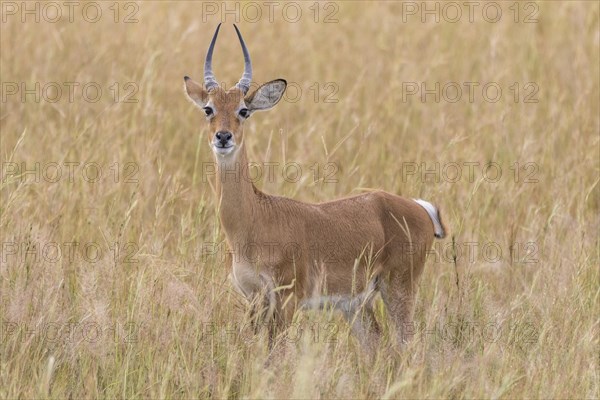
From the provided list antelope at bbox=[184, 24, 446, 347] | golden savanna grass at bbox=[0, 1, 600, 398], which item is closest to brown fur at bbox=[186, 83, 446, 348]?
antelope at bbox=[184, 24, 446, 347]

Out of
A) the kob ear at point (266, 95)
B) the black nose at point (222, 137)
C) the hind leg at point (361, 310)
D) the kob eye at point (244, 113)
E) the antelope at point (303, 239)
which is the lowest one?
the hind leg at point (361, 310)

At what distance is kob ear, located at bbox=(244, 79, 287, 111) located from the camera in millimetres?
6379

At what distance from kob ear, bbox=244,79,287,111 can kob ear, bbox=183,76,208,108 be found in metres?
0.24

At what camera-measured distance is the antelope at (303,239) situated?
6102 millimetres

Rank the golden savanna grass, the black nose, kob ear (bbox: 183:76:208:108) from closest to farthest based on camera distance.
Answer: the golden savanna grass < the black nose < kob ear (bbox: 183:76:208:108)

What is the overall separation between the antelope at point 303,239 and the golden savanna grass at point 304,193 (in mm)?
168

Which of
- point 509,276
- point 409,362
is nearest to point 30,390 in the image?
point 409,362

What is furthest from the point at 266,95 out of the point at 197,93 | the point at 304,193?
the point at 304,193

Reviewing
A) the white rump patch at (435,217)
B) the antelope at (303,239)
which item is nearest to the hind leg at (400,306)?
the antelope at (303,239)

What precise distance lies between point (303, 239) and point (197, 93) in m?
1.02

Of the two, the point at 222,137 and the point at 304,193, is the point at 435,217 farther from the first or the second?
the point at 304,193

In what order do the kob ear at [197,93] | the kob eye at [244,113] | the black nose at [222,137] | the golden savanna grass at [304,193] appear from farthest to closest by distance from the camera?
the kob ear at [197,93]
the kob eye at [244,113]
the black nose at [222,137]
the golden savanna grass at [304,193]

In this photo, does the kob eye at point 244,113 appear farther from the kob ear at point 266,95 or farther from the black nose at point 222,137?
the black nose at point 222,137

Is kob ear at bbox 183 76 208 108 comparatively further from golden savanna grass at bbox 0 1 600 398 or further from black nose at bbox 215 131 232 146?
golden savanna grass at bbox 0 1 600 398
